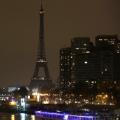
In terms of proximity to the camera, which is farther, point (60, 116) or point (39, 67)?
point (39, 67)

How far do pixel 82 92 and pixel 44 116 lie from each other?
22.5 m

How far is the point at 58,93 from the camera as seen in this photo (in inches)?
4240

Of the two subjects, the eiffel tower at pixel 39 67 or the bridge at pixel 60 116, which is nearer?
the bridge at pixel 60 116

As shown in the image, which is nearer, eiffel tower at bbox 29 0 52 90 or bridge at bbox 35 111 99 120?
bridge at bbox 35 111 99 120

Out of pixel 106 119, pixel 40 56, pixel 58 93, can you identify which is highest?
pixel 40 56

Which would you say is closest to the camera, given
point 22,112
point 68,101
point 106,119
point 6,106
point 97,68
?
point 106,119

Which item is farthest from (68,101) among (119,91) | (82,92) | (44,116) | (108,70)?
(108,70)

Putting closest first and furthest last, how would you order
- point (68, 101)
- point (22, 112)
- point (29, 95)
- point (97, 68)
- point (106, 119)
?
point (106, 119) < point (22, 112) < point (68, 101) < point (29, 95) < point (97, 68)

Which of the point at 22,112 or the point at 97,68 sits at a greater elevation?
the point at 97,68

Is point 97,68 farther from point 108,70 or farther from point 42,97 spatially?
point 42,97

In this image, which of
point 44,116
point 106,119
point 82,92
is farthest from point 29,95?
point 106,119

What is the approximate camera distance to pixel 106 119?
61.1 m

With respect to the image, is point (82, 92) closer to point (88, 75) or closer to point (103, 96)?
point (103, 96)

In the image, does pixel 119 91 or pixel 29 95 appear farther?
pixel 29 95
